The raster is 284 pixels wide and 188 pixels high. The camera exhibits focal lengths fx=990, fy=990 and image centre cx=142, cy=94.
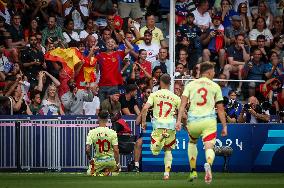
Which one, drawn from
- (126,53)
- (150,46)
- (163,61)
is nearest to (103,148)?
(126,53)

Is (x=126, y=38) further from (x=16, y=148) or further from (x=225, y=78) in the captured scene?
(x=16, y=148)

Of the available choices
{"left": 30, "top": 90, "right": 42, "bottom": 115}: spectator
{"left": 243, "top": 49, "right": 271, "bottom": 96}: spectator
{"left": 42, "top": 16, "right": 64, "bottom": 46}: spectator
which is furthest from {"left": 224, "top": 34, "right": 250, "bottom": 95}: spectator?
{"left": 30, "top": 90, "right": 42, "bottom": 115}: spectator

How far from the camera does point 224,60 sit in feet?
99.1

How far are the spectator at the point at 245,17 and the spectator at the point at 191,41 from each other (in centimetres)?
176

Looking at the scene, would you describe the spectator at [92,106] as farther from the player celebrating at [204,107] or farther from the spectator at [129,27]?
the player celebrating at [204,107]

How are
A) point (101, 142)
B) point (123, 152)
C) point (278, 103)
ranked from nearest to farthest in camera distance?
point (101, 142)
point (123, 152)
point (278, 103)

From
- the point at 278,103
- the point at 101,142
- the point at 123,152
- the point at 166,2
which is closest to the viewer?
the point at 101,142

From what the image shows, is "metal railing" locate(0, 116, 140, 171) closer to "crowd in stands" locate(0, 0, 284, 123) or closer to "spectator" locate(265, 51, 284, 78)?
"crowd in stands" locate(0, 0, 284, 123)

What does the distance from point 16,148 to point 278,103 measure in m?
7.72

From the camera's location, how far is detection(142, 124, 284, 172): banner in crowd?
2611cm

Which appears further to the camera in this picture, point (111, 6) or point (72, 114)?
point (111, 6)

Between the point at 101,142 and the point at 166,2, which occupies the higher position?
the point at 166,2

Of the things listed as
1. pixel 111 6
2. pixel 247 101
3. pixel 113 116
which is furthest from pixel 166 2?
pixel 113 116

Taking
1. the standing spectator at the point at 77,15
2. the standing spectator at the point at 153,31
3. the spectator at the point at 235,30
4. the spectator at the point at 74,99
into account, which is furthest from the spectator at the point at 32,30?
the spectator at the point at 235,30
